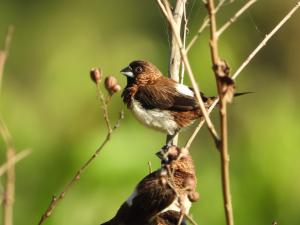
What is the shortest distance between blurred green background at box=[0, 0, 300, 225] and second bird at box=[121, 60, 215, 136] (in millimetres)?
550

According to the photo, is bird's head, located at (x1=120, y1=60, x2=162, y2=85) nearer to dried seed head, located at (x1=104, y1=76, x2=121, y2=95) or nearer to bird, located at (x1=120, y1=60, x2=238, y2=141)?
bird, located at (x1=120, y1=60, x2=238, y2=141)

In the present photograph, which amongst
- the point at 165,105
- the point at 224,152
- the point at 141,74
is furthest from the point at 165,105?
the point at 224,152

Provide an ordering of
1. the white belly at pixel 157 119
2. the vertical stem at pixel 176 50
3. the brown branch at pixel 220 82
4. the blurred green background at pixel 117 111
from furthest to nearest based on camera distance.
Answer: the blurred green background at pixel 117 111 < the white belly at pixel 157 119 < the vertical stem at pixel 176 50 < the brown branch at pixel 220 82

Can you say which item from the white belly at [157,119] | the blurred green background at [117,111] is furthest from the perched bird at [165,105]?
the blurred green background at [117,111]

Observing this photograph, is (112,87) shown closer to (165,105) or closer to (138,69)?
(165,105)

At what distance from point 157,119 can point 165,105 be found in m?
0.11

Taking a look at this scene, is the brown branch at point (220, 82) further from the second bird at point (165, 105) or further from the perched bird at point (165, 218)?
the second bird at point (165, 105)

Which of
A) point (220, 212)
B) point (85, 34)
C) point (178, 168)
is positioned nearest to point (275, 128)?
point (220, 212)

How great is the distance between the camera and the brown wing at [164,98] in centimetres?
437

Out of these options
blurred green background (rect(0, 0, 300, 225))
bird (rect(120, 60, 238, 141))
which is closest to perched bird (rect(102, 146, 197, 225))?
bird (rect(120, 60, 238, 141))

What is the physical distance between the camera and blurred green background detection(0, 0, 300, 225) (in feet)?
15.9

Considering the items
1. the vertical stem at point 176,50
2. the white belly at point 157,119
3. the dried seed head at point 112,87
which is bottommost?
the white belly at point 157,119

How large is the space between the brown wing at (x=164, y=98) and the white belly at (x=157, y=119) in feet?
0.10

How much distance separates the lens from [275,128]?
5.27 metres
